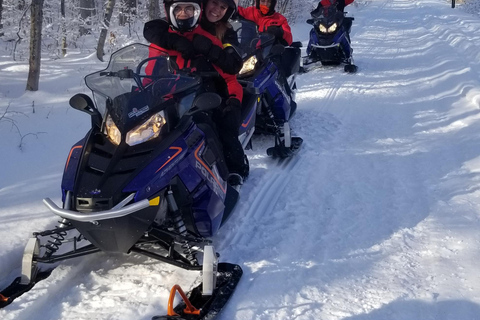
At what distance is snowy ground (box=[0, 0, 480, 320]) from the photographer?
2.90 meters

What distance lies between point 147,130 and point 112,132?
236 mm

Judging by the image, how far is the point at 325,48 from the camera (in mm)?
10109

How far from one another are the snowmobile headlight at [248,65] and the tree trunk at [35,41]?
154 inches

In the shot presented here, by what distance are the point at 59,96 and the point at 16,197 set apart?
3951mm

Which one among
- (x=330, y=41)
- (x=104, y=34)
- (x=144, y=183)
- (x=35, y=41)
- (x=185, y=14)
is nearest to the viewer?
(x=144, y=183)

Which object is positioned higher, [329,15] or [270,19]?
[270,19]

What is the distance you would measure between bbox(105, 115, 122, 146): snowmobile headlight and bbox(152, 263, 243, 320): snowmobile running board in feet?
3.38

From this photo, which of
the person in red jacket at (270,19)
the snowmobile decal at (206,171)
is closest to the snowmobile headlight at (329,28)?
the person in red jacket at (270,19)

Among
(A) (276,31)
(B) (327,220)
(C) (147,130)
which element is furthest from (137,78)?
(A) (276,31)

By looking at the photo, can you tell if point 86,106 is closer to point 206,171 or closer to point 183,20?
point 206,171

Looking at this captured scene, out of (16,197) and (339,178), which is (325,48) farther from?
(16,197)

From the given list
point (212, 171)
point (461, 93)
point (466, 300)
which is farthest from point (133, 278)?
point (461, 93)

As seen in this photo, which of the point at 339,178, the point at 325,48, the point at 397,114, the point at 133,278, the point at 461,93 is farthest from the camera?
the point at 325,48

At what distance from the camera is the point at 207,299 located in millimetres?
2914
